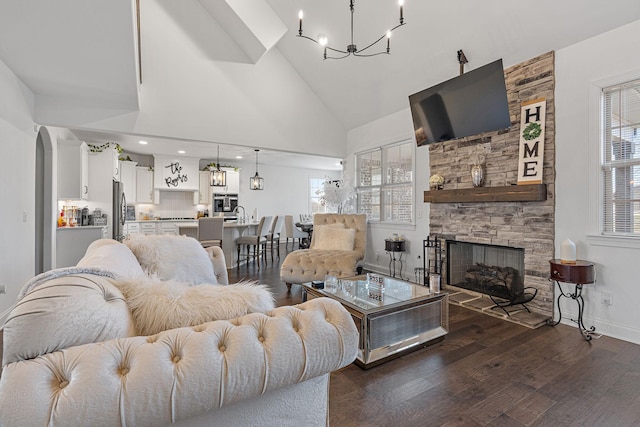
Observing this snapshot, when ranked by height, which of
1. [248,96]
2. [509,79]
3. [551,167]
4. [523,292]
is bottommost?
[523,292]

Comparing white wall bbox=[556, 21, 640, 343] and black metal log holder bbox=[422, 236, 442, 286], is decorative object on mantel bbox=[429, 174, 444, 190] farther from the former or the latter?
white wall bbox=[556, 21, 640, 343]

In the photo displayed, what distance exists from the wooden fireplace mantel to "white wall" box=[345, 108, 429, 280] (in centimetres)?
37

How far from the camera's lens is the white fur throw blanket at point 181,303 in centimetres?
101

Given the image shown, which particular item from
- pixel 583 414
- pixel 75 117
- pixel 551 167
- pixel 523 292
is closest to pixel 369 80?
pixel 551 167

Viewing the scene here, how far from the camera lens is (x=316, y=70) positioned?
509 centimetres

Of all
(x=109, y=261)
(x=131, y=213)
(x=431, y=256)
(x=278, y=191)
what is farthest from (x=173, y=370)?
(x=278, y=191)

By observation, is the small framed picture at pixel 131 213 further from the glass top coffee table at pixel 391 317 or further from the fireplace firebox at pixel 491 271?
the fireplace firebox at pixel 491 271

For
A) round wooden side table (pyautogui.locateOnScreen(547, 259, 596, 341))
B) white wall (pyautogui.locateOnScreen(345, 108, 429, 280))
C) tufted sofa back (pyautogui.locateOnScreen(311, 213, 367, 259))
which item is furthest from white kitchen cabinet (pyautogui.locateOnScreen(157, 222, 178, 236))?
round wooden side table (pyautogui.locateOnScreen(547, 259, 596, 341))

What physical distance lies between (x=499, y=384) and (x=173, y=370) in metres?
2.14

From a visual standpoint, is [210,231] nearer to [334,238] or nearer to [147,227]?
[334,238]

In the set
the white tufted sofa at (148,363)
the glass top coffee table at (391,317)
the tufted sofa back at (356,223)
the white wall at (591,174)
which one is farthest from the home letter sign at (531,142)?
the white tufted sofa at (148,363)

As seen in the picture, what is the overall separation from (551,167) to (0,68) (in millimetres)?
5571

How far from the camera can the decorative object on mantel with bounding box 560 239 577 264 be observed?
109 inches

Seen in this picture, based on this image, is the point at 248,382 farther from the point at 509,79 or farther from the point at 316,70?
the point at 316,70
